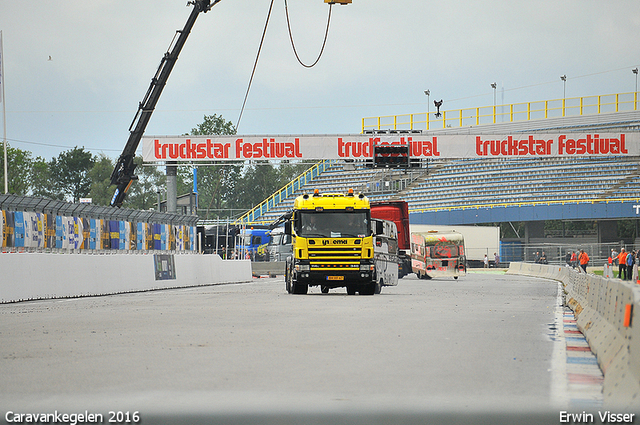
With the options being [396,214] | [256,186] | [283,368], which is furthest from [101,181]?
[283,368]

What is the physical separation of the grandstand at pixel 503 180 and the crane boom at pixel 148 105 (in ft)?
71.7

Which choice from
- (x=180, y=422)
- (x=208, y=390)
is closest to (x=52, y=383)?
(x=208, y=390)

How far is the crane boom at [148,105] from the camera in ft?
128

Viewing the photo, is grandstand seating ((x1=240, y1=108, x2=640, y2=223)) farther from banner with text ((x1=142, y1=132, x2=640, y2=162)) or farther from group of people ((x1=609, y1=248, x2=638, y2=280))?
group of people ((x1=609, y1=248, x2=638, y2=280))

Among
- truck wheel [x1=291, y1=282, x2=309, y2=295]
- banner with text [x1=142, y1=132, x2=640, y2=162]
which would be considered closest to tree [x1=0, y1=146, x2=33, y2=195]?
banner with text [x1=142, y1=132, x2=640, y2=162]

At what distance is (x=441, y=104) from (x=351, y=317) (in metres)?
75.0

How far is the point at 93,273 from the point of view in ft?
72.8

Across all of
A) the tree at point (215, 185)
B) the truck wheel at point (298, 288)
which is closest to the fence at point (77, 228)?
the truck wheel at point (298, 288)

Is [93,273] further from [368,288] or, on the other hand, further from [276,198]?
[276,198]

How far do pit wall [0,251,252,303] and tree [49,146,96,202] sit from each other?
87.4 metres

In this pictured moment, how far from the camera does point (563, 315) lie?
15758 mm

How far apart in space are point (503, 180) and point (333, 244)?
45.6 meters

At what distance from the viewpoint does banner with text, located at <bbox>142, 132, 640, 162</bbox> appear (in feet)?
156

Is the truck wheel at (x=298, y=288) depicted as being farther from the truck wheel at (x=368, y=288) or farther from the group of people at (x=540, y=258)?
the group of people at (x=540, y=258)
